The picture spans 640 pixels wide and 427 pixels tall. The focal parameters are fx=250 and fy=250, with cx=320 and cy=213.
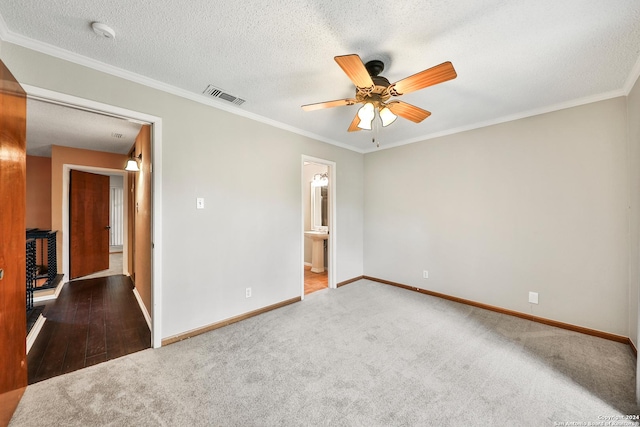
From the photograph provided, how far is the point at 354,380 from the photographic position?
191 centimetres

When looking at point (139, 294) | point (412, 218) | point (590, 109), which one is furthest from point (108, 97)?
point (590, 109)

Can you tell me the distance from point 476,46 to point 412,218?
2.62 m

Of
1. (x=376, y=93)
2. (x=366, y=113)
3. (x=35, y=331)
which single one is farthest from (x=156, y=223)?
(x=376, y=93)

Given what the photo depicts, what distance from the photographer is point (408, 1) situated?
1450 mm

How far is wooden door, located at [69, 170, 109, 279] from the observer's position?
15.3 ft

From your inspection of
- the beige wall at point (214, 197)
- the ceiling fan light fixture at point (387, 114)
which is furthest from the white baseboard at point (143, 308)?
the ceiling fan light fixture at point (387, 114)

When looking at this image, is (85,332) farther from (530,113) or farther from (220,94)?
(530,113)

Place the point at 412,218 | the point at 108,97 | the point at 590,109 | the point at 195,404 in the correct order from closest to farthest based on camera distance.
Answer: the point at 195,404, the point at 108,97, the point at 590,109, the point at 412,218

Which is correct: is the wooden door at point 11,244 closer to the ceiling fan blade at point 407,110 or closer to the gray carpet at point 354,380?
the gray carpet at point 354,380

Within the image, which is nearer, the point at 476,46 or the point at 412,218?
the point at 476,46

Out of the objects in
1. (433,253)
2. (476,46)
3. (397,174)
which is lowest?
(433,253)

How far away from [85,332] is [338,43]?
147 inches

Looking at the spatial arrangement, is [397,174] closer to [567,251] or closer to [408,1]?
[567,251]

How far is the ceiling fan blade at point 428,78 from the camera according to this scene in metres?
1.57
